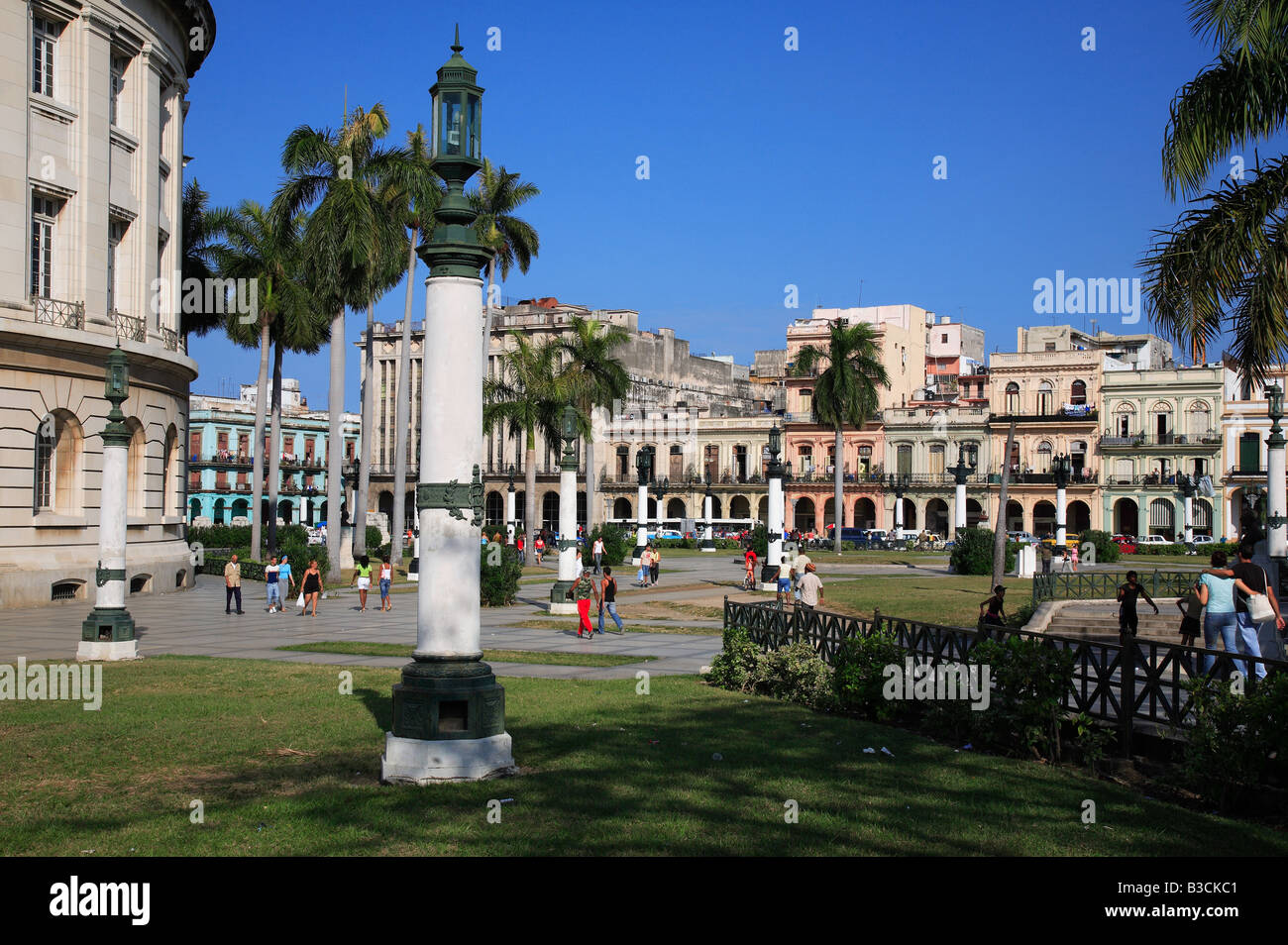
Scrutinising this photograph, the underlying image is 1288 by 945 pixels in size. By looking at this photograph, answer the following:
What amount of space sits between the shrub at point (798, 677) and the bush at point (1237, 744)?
4.94 m

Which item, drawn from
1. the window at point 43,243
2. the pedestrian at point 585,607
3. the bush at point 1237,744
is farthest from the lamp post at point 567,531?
the bush at point 1237,744

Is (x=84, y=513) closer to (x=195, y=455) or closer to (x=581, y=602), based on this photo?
(x=581, y=602)

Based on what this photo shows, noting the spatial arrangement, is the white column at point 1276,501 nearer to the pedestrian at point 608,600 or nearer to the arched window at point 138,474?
the pedestrian at point 608,600

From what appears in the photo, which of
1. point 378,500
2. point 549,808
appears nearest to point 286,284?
point 549,808

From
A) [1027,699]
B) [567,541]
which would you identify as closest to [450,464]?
[1027,699]

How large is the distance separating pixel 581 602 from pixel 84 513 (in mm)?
14611

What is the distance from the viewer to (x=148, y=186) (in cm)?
3256

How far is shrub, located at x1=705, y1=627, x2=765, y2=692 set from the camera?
14.8 metres

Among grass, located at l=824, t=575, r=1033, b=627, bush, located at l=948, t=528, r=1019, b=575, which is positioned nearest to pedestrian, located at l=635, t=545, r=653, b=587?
grass, located at l=824, t=575, r=1033, b=627

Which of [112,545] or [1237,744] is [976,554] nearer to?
[112,545]

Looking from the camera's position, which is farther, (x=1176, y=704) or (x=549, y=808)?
(x=1176, y=704)

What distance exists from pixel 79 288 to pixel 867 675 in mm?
24394

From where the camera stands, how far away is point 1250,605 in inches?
529

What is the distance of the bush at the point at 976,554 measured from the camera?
40844mm
